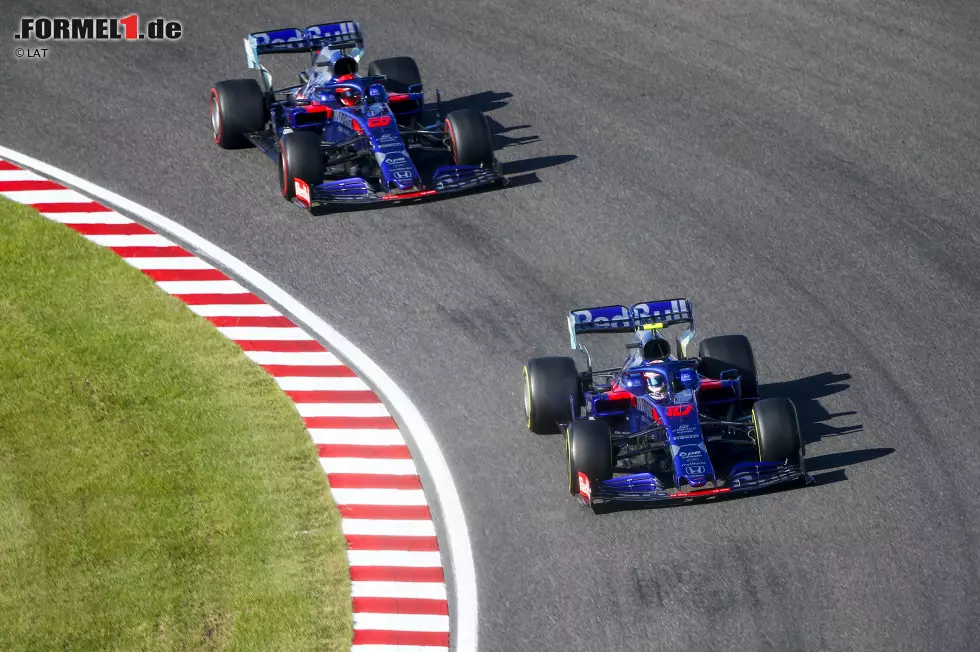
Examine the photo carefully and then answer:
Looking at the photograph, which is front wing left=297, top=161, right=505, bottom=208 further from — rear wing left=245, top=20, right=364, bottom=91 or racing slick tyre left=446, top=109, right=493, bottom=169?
rear wing left=245, top=20, right=364, bottom=91

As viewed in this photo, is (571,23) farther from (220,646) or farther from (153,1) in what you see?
(220,646)

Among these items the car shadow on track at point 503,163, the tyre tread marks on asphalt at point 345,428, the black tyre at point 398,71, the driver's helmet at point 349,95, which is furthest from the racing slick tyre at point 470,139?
the tyre tread marks on asphalt at point 345,428

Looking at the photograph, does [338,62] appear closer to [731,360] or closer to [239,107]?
[239,107]

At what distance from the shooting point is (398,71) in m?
21.5

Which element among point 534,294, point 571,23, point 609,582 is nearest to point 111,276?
point 534,294

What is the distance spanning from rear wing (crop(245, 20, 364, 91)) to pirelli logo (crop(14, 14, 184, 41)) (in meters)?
4.19

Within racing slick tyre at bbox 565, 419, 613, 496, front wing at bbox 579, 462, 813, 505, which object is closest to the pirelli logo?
racing slick tyre at bbox 565, 419, 613, 496

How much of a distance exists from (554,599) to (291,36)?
10.5 meters

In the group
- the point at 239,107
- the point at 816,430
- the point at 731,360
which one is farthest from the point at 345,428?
the point at 239,107

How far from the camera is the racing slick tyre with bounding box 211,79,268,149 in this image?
67.4ft

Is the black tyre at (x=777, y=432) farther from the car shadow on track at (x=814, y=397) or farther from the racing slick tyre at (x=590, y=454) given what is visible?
the racing slick tyre at (x=590, y=454)

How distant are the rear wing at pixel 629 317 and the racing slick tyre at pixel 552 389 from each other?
1.00 feet

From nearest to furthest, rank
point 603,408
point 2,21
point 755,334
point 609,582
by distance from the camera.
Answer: point 609,582 < point 603,408 < point 755,334 < point 2,21

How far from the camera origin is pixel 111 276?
18453mm
